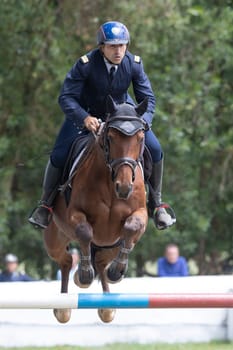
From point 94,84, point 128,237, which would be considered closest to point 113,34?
point 94,84

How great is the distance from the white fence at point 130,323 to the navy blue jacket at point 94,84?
417cm

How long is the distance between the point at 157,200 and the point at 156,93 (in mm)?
9850

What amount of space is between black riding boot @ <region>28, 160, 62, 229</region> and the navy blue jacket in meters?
0.83

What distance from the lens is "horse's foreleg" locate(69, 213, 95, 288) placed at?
859cm

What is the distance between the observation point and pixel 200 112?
66.3ft

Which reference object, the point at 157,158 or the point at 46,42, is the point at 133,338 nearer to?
the point at 157,158

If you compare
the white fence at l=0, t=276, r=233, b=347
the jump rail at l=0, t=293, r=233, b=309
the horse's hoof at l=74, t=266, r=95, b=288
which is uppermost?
the jump rail at l=0, t=293, r=233, b=309

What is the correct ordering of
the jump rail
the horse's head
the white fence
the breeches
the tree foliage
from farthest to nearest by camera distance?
1. the tree foliage
2. the white fence
3. the breeches
4. the horse's head
5. the jump rail

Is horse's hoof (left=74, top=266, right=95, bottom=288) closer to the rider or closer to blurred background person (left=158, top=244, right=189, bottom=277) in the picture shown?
the rider

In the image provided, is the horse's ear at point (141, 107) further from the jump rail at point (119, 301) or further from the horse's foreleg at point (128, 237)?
the jump rail at point (119, 301)

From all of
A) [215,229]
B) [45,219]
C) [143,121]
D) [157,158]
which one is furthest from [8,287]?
[215,229]

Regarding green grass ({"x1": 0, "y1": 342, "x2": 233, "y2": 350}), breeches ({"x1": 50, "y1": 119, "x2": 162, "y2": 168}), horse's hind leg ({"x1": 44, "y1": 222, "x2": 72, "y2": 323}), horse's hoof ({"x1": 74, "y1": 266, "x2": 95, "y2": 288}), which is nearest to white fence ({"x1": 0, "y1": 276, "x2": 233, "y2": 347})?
green grass ({"x1": 0, "y1": 342, "x2": 233, "y2": 350})

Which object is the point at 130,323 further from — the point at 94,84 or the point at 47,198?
the point at 94,84

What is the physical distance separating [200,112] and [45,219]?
1095 cm
